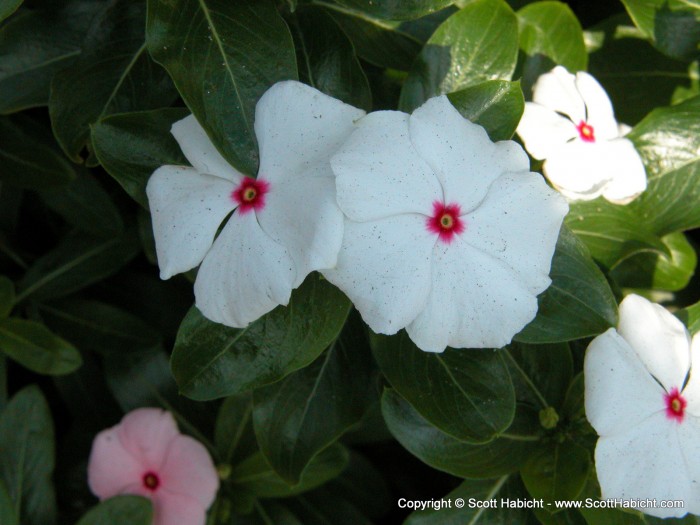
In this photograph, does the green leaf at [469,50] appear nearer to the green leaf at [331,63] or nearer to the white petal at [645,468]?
the green leaf at [331,63]

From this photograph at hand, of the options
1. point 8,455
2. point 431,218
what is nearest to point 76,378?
point 8,455

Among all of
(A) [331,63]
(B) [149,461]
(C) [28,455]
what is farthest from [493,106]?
(C) [28,455]

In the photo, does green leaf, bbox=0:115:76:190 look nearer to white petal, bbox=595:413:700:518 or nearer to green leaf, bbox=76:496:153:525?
green leaf, bbox=76:496:153:525

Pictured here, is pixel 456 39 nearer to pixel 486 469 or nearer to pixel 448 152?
pixel 448 152

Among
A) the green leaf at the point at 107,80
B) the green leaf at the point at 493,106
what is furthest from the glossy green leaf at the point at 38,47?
the green leaf at the point at 493,106

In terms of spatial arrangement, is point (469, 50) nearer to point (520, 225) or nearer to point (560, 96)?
point (560, 96)

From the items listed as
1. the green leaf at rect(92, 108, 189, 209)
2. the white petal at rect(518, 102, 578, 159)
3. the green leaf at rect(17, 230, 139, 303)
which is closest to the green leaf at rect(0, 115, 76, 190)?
the green leaf at rect(17, 230, 139, 303)
